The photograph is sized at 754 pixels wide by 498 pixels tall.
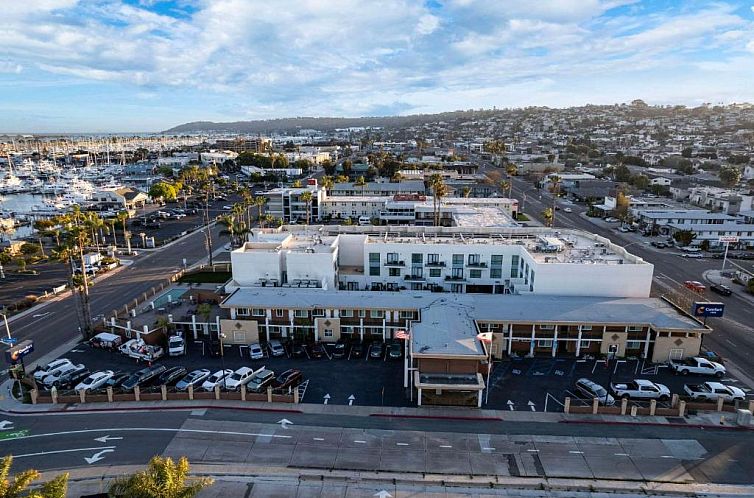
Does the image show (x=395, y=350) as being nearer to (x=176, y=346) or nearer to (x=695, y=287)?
(x=176, y=346)

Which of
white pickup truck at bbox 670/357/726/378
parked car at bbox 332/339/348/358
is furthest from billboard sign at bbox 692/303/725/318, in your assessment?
parked car at bbox 332/339/348/358

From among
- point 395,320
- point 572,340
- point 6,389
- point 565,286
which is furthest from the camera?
point 565,286

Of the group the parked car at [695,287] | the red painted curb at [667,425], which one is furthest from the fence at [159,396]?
the parked car at [695,287]

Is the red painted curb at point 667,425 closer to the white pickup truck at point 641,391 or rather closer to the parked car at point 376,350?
the white pickup truck at point 641,391

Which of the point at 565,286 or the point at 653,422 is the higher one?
the point at 565,286

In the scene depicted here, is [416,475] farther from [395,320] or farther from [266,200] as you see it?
[266,200]

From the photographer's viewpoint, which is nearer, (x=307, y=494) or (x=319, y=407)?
(x=307, y=494)

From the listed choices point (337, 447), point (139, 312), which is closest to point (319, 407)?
point (337, 447)
